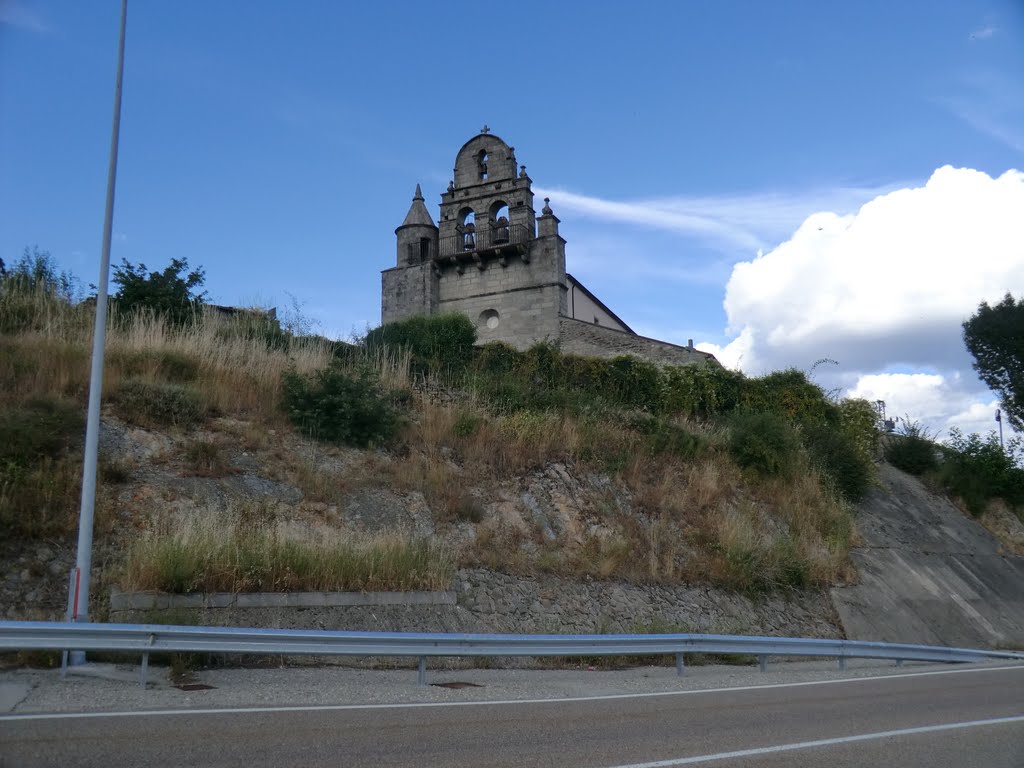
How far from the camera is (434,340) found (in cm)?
2234

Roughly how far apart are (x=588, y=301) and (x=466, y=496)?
29.4 metres

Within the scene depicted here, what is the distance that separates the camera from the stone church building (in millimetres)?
37125

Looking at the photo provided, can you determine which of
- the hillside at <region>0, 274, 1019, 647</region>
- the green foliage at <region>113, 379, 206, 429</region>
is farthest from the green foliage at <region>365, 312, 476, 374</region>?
the green foliage at <region>113, 379, 206, 429</region>

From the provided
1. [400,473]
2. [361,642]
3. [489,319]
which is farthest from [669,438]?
[489,319]

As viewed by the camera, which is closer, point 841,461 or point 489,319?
point 841,461

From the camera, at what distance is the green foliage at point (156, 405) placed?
1455 cm

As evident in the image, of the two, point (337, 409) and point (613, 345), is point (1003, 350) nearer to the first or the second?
point (613, 345)

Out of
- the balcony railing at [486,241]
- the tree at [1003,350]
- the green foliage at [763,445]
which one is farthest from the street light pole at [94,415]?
the tree at [1003,350]

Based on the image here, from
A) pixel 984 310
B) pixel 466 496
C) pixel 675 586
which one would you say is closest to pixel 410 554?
pixel 466 496

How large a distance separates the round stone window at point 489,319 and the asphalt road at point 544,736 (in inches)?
1185

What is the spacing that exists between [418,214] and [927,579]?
2856 centimetres

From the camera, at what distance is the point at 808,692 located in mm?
10250

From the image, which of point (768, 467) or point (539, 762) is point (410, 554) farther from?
point (768, 467)

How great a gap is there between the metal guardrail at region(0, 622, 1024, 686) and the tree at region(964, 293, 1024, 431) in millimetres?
25665
